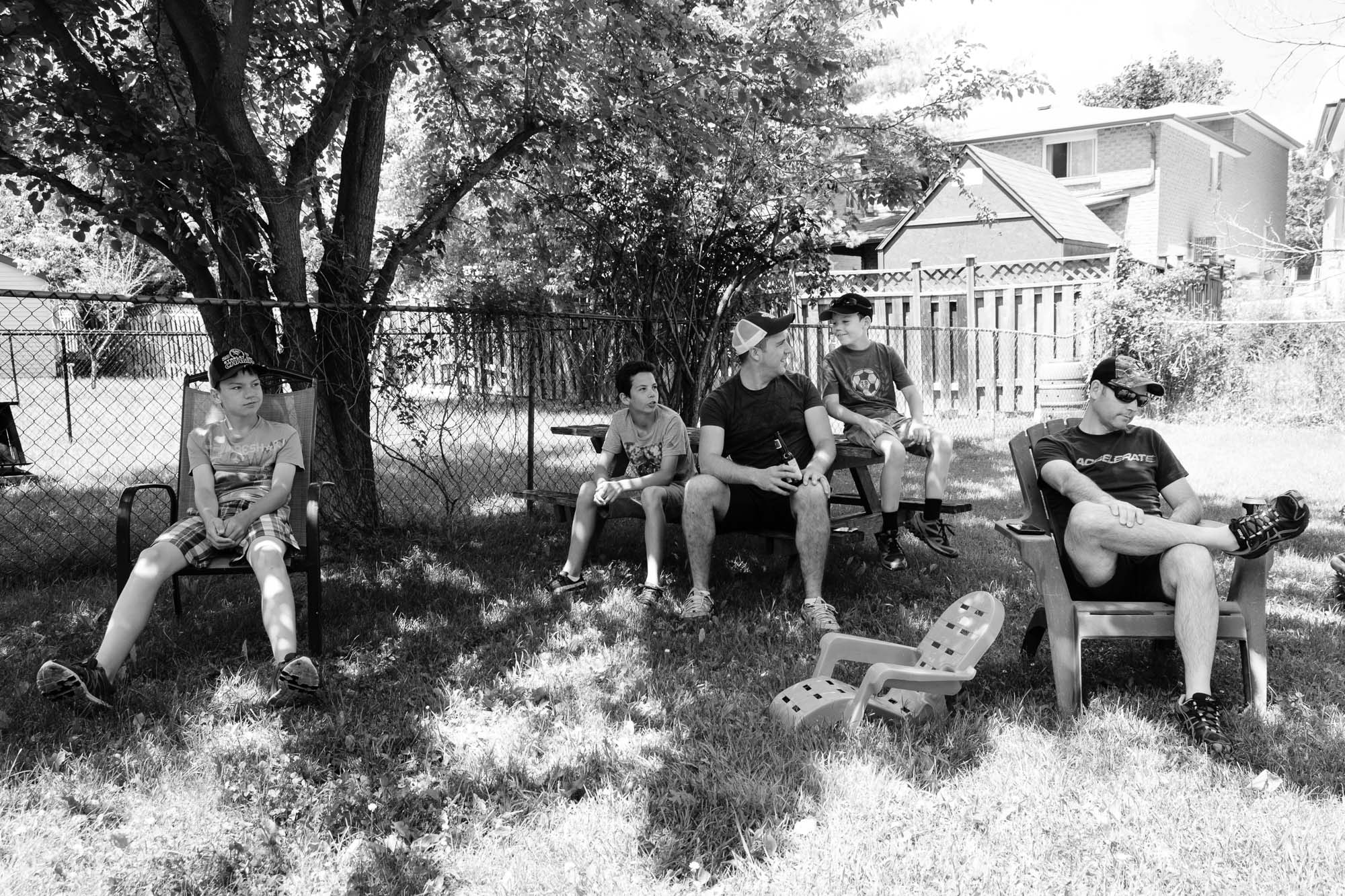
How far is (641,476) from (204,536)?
2064 mm

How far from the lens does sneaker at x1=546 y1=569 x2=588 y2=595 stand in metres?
4.80

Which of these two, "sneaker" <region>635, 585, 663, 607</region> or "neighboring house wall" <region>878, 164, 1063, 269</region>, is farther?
"neighboring house wall" <region>878, 164, 1063, 269</region>

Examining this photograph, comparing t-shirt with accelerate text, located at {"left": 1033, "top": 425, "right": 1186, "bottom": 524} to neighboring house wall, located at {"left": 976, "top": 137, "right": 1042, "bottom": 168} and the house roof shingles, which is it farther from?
neighboring house wall, located at {"left": 976, "top": 137, "right": 1042, "bottom": 168}

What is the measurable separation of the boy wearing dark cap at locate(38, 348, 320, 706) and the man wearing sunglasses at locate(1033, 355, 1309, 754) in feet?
9.18

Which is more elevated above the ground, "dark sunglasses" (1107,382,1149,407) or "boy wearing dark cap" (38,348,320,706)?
"dark sunglasses" (1107,382,1149,407)

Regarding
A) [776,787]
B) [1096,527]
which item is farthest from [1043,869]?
[1096,527]

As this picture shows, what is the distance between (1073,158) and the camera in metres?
25.5

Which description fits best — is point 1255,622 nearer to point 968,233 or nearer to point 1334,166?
point 968,233

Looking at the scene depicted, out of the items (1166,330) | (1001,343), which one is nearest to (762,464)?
(1001,343)

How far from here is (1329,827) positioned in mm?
2480

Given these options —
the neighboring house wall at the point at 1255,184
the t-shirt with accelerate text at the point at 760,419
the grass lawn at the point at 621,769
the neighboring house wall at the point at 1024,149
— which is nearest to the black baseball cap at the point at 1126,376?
the grass lawn at the point at 621,769

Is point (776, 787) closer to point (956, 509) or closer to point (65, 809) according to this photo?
point (65, 809)

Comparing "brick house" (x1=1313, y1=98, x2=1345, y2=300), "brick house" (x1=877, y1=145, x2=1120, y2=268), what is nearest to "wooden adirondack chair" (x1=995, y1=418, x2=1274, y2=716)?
"brick house" (x1=877, y1=145, x2=1120, y2=268)

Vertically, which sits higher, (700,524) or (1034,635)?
(700,524)
